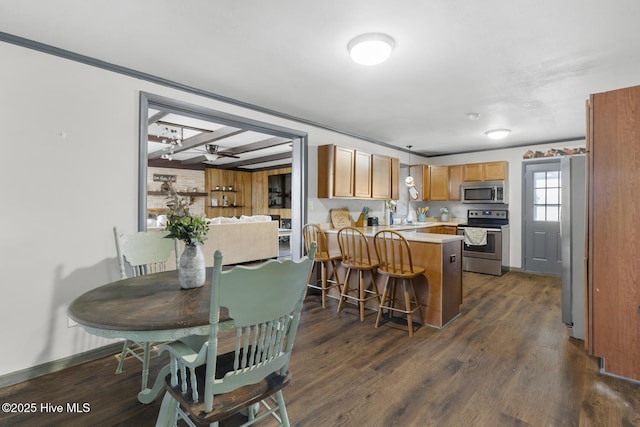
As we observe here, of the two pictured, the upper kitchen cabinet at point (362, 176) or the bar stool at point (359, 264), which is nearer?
the bar stool at point (359, 264)

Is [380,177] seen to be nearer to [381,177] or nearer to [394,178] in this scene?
[381,177]

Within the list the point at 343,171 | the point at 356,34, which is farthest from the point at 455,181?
the point at 356,34

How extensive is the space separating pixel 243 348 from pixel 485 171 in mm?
5943

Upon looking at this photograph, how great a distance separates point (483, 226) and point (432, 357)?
4.09 meters

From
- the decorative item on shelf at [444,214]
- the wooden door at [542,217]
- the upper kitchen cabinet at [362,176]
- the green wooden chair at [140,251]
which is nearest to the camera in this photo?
the green wooden chair at [140,251]

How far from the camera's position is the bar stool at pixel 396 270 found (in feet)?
9.78

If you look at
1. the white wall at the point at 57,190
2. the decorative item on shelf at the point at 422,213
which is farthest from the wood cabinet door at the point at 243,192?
the white wall at the point at 57,190

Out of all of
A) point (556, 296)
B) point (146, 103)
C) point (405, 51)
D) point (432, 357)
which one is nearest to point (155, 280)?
point (146, 103)

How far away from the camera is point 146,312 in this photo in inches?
56.0

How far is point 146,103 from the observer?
2.75 m

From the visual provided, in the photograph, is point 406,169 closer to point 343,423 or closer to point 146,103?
point 146,103

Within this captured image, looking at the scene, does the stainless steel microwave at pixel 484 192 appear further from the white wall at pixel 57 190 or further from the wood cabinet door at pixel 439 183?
the white wall at pixel 57 190

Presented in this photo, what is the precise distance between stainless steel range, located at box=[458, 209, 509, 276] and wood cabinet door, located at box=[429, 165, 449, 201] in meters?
0.76

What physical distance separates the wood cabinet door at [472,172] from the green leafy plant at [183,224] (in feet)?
18.5
